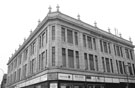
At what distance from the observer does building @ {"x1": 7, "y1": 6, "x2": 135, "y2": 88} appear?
2145cm

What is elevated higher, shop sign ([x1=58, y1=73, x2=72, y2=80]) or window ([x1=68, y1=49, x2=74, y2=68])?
window ([x1=68, y1=49, x2=74, y2=68])

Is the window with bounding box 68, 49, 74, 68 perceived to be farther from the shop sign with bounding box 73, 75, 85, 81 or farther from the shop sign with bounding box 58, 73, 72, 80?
the shop sign with bounding box 58, 73, 72, 80

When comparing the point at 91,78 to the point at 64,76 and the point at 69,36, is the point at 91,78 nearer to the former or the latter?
the point at 64,76

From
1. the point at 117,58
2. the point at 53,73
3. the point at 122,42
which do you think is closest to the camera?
the point at 53,73

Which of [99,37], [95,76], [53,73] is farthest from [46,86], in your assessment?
[99,37]

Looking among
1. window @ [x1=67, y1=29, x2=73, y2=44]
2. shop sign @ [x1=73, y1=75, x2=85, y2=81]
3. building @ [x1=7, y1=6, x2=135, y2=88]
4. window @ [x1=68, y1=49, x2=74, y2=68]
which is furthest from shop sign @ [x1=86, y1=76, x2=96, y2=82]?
window @ [x1=67, y1=29, x2=73, y2=44]

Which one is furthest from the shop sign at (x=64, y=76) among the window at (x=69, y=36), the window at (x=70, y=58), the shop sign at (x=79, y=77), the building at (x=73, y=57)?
the window at (x=69, y=36)

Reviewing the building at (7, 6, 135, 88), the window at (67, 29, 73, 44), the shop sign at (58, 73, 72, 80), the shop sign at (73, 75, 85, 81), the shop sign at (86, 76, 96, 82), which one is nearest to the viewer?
the shop sign at (58, 73, 72, 80)

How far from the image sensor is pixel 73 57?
23.7 metres

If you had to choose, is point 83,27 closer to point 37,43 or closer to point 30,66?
point 37,43

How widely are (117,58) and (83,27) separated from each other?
471 inches

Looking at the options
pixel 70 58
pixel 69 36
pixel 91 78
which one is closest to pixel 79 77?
pixel 91 78

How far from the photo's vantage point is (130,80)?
32.8 meters

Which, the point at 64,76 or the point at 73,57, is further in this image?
the point at 73,57
